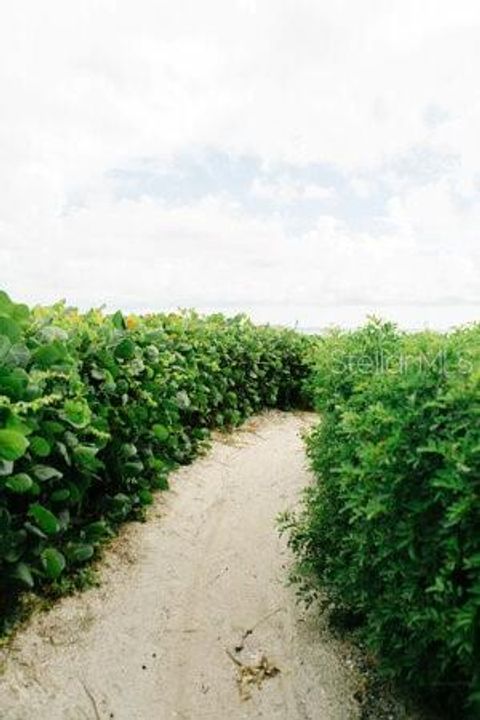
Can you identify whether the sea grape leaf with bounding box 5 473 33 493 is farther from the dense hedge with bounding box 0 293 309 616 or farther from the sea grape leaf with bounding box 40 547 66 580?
the sea grape leaf with bounding box 40 547 66 580

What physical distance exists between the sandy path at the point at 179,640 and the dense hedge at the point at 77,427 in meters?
0.38

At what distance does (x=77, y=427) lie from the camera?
181 inches

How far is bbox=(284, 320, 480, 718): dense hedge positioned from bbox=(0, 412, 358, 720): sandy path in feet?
2.14

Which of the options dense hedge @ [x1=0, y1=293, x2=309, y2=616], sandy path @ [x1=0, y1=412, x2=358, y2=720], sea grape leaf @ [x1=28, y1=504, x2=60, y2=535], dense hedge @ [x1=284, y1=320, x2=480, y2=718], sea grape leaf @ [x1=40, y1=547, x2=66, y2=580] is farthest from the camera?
sea grape leaf @ [x1=40, y1=547, x2=66, y2=580]

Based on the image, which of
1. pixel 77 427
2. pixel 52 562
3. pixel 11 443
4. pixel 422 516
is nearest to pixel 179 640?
pixel 52 562

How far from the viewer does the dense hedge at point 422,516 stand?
2.71m

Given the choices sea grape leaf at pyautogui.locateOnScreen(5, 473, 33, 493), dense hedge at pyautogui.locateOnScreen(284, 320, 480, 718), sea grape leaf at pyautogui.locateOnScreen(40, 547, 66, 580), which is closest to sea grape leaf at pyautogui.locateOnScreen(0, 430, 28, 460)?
sea grape leaf at pyautogui.locateOnScreen(5, 473, 33, 493)

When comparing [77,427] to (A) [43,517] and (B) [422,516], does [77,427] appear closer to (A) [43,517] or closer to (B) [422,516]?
(A) [43,517]

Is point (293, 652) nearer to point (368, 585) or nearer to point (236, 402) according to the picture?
point (368, 585)

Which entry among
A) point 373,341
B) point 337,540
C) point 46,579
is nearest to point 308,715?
point 337,540

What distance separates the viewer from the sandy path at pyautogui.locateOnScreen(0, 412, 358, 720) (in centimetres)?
388

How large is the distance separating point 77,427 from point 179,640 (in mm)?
1600

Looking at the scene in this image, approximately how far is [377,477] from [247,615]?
2116 mm

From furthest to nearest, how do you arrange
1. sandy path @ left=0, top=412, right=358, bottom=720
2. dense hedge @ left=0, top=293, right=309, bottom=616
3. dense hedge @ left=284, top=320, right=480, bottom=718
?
dense hedge @ left=0, top=293, right=309, bottom=616 → sandy path @ left=0, top=412, right=358, bottom=720 → dense hedge @ left=284, top=320, right=480, bottom=718
